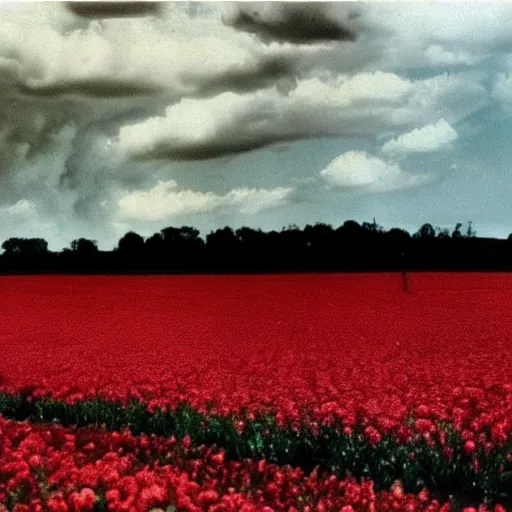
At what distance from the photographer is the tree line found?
21500mm

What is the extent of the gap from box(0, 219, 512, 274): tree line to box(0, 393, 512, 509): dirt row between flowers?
11107 mm

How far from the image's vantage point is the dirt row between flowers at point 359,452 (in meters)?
6.45

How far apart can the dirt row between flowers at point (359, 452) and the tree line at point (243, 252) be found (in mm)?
11107

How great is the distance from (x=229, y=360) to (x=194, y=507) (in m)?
8.49

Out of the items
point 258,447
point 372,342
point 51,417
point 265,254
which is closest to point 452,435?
point 258,447

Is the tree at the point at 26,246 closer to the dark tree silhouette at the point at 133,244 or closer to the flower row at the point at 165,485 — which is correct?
the dark tree silhouette at the point at 133,244

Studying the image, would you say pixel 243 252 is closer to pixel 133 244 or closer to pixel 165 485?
pixel 133 244

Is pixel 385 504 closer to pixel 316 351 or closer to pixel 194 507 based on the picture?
pixel 194 507

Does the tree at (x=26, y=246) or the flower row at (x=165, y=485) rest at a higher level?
the tree at (x=26, y=246)

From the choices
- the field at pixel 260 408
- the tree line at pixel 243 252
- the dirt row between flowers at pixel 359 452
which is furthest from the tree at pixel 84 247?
the dirt row between flowers at pixel 359 452

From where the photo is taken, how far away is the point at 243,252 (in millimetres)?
21812

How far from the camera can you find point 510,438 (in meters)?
7.43

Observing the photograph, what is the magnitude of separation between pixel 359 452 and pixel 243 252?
49.8 feet

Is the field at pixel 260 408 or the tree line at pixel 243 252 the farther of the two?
the tree line at pixel 243 252
